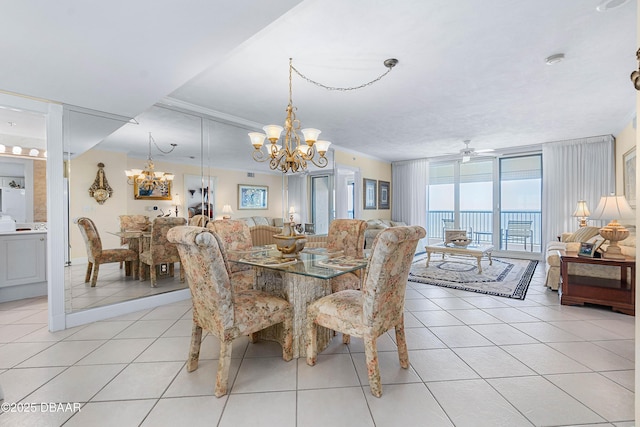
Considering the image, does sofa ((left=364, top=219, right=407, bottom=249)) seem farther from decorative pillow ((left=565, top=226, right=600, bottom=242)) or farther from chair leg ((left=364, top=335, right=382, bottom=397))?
chair leg ((left=364, top=335, right=382, bottom=397))

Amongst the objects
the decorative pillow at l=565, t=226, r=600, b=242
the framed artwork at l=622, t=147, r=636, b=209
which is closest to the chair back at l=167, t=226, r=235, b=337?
A: the decorative pillow at l=565, t=226, r=600, b=242

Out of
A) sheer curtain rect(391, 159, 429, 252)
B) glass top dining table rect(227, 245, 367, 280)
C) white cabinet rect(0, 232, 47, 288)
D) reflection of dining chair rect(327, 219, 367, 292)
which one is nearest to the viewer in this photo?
glass top dining table rect(227, 245, 367, 280)

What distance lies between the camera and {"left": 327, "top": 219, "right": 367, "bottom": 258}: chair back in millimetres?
3047

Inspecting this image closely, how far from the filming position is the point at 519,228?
258 inches

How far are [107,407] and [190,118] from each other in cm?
312

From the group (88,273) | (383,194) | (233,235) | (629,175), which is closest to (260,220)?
(233,235)

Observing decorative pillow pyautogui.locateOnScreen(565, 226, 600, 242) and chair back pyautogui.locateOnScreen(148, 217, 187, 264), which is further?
decorative pillow pyautogui.locateOnScreen(565, 226, 600, 242)

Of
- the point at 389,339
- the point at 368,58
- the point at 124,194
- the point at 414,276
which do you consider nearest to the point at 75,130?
the point at 124,194

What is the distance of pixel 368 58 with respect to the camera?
2482 millimetres

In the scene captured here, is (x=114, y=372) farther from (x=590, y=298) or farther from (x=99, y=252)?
(x=590, y=298)

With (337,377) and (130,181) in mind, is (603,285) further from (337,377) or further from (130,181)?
(130,181)

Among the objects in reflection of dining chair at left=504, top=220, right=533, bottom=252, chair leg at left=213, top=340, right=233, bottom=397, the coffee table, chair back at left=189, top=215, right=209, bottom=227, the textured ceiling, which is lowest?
chair leg at left=213, top=340, right=233, bottom=397

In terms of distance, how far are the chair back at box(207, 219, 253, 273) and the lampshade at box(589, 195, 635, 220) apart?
406 centimetres

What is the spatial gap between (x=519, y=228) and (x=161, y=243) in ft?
24.1
